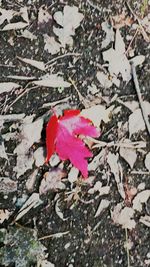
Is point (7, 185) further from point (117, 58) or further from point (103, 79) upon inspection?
point (117, 58)

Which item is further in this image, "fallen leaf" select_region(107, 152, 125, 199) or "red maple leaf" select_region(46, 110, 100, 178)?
"fallen leaf" select_region(107, 152, 125, 199)

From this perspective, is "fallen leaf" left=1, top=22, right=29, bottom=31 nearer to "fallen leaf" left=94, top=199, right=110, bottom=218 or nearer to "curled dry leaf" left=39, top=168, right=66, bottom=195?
"curled dry leaf" left=39, top=168, right=66, bottom=195

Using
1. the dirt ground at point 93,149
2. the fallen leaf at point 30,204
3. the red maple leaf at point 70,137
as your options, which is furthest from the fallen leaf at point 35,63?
the fallen leaf at point 30,204

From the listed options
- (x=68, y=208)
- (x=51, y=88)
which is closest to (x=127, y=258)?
(x=68, y=208)

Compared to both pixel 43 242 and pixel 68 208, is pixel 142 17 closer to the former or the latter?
pixel 68 208

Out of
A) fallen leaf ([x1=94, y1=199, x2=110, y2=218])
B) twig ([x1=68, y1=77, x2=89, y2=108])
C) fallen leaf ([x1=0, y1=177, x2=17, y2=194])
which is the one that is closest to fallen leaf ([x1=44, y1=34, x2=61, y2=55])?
twig ([x1=68, y1=77, x2=89, y2=108])

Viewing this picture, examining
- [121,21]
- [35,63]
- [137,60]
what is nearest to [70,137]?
[35,63]

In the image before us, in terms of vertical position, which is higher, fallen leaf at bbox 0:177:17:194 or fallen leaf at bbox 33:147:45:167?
fallen leaf at bbox 33:147:45:167
